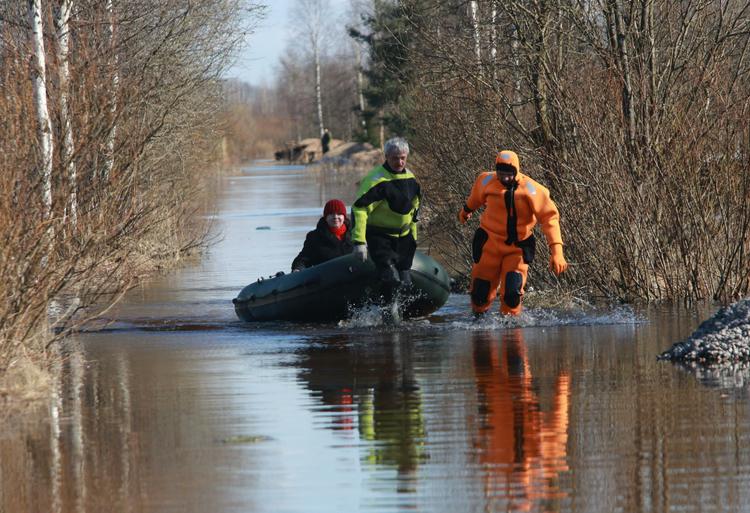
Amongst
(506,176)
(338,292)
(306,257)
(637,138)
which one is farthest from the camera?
(637,138)

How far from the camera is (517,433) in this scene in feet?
25.7

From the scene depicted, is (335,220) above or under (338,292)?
above

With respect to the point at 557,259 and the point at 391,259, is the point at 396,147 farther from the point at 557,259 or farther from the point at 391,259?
the point at 557,259

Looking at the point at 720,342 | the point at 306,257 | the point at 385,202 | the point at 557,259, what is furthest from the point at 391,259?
the point at 720,342

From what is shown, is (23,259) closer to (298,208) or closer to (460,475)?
(460,475)

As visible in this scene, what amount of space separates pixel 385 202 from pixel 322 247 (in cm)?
159

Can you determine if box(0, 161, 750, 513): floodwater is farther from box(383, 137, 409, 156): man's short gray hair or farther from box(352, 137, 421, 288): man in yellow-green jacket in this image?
box(383, 137, 409, 156): man's short gray hair

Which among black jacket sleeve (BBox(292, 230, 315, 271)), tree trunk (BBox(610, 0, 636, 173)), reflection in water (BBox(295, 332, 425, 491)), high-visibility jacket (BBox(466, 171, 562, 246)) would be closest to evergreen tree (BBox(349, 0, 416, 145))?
tree trunk (BBox(610, 0, 636, 173))

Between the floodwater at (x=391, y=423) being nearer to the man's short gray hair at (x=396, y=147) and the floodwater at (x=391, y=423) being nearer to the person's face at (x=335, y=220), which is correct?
the person's face at (x=335, y=220)

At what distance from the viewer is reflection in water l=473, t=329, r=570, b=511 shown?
6.55 m

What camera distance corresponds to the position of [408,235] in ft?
44.6

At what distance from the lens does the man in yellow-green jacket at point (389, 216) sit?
13008 millimetres

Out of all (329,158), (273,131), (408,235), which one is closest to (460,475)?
(408,235)

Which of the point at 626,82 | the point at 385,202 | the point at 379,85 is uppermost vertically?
the point at 379,85
